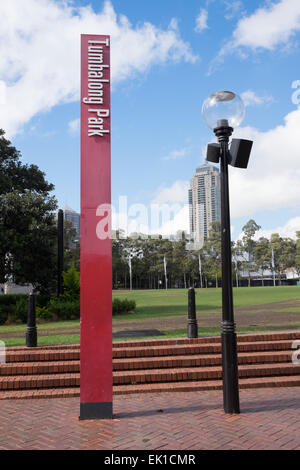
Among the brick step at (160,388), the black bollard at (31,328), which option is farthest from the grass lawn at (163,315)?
the brick step at (160,388)

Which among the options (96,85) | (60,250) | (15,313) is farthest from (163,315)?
(96,85)

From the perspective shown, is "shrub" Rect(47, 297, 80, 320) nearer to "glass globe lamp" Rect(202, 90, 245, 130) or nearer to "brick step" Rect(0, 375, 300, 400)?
"brick step" Rect(0, 375, 300, 400)

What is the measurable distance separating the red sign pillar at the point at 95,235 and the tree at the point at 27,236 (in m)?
10.6

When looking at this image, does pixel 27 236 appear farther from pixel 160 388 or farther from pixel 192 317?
pixel 160 388

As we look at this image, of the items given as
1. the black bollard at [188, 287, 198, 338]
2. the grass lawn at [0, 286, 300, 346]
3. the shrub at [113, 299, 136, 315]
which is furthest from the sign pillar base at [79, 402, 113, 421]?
the shrub at [113, 299, 136, 315]

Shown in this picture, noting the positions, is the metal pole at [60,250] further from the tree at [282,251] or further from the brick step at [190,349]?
the tree at [282,251]

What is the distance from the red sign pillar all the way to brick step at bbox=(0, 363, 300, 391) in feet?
5.05

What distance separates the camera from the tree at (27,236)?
1537 cm

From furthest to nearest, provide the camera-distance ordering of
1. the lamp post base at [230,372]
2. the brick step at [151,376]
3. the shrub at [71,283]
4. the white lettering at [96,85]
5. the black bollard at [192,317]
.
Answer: the shrub at [71,283]
the black bollard at [192,317]
the brick step at [151,376]
the white lettering at [96,85]
the lamp post base at [230,372]

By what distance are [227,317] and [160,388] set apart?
1.86 m

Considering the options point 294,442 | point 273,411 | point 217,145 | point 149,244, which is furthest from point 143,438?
point 149,244

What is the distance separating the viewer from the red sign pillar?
4.99 m

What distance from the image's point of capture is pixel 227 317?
5.12 m
